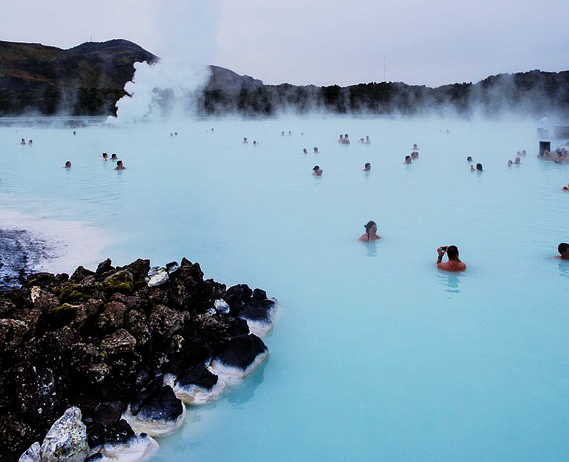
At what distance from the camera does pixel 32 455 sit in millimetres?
2904

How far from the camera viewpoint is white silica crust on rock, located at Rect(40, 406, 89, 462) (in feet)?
9.32

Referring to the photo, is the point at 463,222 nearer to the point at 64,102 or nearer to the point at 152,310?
the point at 152,310

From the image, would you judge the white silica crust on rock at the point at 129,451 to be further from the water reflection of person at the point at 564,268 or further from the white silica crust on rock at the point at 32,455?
the water reflection of person at the point at 564,268

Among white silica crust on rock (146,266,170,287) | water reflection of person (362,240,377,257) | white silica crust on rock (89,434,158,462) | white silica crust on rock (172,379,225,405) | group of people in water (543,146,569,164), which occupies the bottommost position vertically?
white silica crust on rock (89,434,158,462)

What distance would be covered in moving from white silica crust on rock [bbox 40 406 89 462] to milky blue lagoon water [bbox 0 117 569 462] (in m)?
0.51

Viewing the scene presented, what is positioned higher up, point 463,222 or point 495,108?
point 495,108

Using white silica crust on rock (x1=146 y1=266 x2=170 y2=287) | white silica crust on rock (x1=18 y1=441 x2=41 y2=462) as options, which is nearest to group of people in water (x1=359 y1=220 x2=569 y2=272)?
white silica crust on rock (x1=146 y1=266 x2=170 y2=287)

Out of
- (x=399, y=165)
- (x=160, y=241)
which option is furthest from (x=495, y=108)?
(x=160, y=241)

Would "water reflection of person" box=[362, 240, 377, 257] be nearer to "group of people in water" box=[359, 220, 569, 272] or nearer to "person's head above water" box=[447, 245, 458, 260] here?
"group of people in water" box=[359, 220, 569, 272]

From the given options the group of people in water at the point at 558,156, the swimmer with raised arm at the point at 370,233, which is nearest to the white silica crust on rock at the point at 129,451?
the swimmer with raised arm at the point at 370,233

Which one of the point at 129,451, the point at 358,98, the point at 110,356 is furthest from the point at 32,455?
the point at 358,98

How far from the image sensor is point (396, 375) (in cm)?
407

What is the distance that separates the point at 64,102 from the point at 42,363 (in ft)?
149

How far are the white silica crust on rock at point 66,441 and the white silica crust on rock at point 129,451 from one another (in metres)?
0.12
